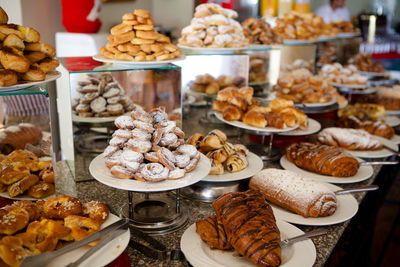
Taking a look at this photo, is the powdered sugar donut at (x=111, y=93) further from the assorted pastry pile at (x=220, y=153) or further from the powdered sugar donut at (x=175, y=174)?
the powdered sugar donut at (x=175, y=174)

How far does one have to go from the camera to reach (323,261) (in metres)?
1.08

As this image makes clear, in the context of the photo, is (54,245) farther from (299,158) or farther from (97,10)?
(97,10)

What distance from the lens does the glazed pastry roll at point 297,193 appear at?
1.24 m

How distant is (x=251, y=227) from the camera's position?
3.20 ft

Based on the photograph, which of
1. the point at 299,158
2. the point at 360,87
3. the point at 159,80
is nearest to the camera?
the point at 159,80

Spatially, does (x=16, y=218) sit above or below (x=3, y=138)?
below

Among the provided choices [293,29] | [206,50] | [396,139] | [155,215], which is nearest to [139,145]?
[155,215]

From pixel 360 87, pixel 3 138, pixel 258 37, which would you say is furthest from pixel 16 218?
pixel 360 87

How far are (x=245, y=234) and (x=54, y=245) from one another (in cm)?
47

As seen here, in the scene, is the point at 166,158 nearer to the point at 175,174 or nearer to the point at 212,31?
the point at 175,174

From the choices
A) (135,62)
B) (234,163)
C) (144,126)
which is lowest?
(234,163)

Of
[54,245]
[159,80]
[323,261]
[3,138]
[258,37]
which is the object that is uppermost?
[258,37]

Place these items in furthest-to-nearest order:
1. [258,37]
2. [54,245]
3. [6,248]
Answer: [258,37] < [54,245] < [6,248]

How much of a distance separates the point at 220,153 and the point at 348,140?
0.80m
